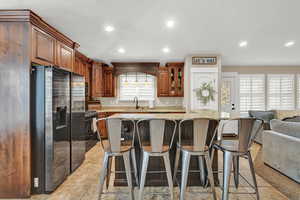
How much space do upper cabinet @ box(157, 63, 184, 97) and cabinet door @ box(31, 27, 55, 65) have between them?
139 inches

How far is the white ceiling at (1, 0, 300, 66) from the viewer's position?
A: 2.76 metres

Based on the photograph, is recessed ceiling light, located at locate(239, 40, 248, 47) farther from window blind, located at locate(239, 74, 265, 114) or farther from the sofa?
window blind, located at locate(239, 74, 265, 114)

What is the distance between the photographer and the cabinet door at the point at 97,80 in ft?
18.3

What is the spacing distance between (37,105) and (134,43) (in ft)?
8.61

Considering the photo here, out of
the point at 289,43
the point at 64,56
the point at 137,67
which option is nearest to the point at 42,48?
the point at 64,56

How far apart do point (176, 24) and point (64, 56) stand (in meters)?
2.29

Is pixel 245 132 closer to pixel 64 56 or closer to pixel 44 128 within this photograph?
pixel 44 128

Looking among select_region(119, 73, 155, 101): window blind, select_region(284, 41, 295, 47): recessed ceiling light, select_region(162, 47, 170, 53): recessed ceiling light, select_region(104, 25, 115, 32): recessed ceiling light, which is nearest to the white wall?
select_region(119, 73, 155, 101): window blind

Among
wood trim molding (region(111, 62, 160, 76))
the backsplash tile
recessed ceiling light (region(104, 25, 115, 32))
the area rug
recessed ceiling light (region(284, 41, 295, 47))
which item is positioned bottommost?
the area rug

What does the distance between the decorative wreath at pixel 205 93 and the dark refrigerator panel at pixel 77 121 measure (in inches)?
121

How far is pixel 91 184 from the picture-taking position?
277 cm

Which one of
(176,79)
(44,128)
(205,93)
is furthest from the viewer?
(176,79)

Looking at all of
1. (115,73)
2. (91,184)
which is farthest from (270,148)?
(115,73)

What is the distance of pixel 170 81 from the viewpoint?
5.87 metres
